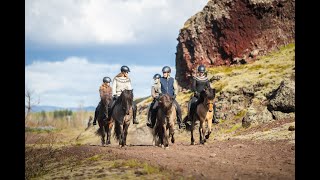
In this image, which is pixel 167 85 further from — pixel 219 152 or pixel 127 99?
pixel 219 152

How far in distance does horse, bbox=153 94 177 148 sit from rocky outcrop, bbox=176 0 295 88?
23463 mm

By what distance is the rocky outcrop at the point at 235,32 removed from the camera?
41.4 metres

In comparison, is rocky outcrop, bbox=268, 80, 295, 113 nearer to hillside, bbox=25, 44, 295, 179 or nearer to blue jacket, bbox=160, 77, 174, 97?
hillside, bbox=25, 44, 295, 179

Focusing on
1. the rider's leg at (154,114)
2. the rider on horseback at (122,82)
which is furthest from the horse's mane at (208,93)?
the rider on horseback at (122,82)

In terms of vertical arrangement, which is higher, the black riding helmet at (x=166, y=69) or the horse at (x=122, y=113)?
the black riding helmet at (x=166, y=69)

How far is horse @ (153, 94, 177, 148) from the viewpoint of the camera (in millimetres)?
18516

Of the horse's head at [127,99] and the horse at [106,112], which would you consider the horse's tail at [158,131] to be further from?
the horse at [106,112]

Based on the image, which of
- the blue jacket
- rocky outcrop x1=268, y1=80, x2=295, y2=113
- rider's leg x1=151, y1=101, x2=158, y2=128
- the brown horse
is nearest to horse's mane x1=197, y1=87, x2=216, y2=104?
the brown horse

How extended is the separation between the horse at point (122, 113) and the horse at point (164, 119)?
128 cm

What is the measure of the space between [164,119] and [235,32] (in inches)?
1009

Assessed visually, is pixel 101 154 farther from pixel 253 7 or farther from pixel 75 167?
pixel 253 7
